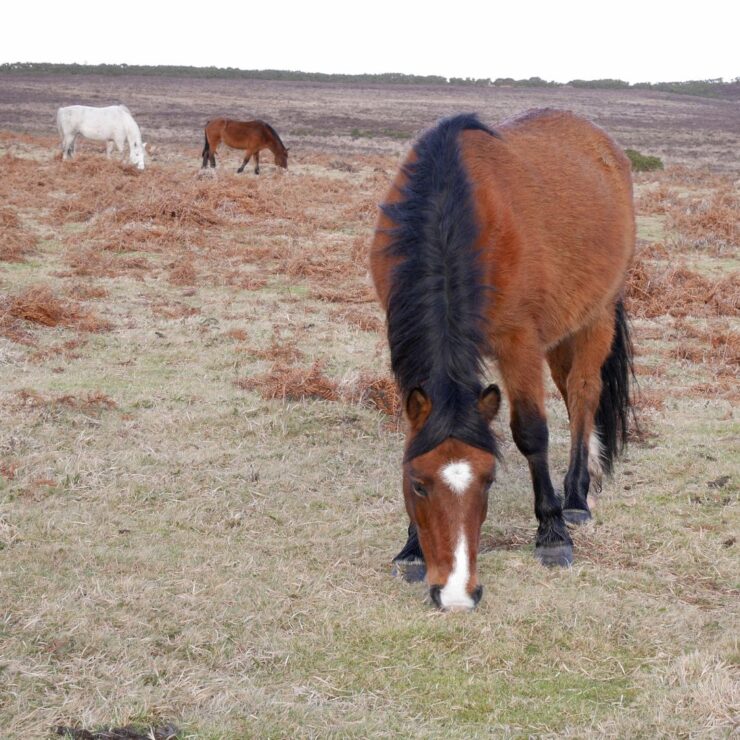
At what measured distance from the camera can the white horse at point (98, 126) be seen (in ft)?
70.7

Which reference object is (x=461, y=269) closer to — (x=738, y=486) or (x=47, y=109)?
(x=738, y=486)

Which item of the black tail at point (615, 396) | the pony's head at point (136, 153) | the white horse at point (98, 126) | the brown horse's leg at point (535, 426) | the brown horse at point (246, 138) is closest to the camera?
the brown horse's leg at point (535, 426)

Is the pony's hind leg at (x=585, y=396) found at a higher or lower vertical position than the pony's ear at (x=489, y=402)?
lower

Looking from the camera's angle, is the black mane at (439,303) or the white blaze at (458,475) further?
the black mane at (439,303)

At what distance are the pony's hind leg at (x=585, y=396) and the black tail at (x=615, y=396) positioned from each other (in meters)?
0.08

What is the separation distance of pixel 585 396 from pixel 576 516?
0.69m

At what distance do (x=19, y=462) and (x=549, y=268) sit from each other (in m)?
2.83

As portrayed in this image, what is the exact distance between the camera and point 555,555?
406 cm

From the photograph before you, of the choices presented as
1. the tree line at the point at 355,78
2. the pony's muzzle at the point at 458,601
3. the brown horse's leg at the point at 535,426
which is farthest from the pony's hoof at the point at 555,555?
the tree line at the point at 355,78

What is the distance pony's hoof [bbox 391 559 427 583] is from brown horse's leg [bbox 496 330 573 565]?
586mm

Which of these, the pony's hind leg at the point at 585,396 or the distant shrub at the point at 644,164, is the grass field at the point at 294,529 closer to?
the pony's hind leg at the point at 585,396

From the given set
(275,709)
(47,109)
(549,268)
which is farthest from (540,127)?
(47,109)

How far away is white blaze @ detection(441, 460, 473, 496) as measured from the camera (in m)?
3.25

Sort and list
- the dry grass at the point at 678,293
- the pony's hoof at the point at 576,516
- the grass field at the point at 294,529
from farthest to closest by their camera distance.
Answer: the dry grass at the point at 678,293 < the pony's hoof at the point at 576,516 < the grass field at the point at 294,529
